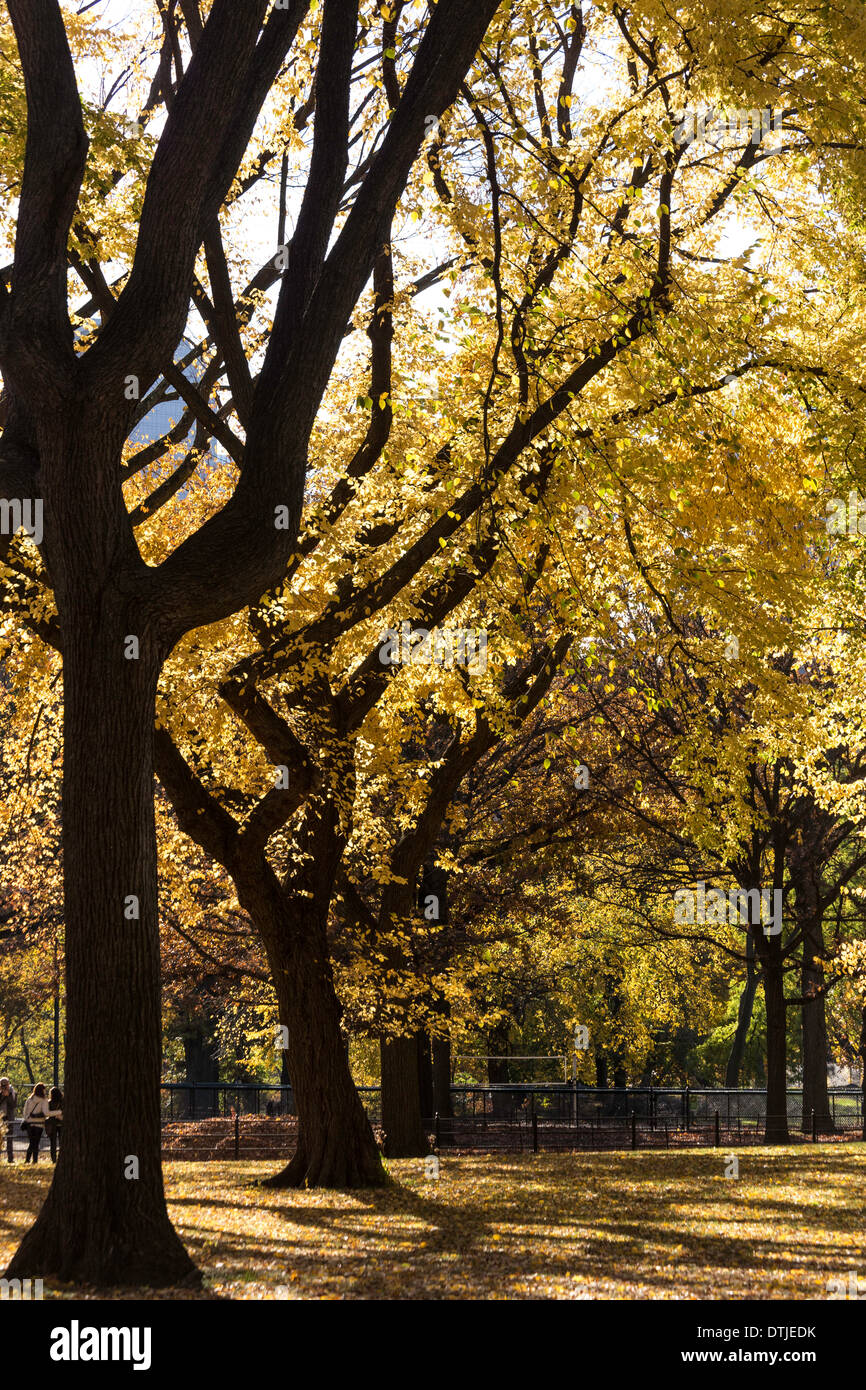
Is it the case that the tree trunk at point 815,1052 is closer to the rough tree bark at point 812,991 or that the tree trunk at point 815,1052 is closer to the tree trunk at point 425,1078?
the rough tree bark at point 812,991

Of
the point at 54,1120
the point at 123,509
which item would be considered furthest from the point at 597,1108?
the point at 123,509

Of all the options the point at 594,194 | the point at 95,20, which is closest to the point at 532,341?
the point at 594,194

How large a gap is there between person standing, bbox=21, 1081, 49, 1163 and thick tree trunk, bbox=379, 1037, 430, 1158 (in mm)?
6663

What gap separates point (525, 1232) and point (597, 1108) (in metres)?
20.1

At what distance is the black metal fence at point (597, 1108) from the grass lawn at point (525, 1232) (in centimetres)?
717

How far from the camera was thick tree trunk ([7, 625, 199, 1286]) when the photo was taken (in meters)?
7.25

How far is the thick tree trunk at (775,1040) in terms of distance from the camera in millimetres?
23016

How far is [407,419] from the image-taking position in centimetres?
1302

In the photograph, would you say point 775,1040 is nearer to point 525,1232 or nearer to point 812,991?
point 812,991

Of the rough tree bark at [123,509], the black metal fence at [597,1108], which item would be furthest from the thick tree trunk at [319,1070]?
the black metal fence at [597,1108]

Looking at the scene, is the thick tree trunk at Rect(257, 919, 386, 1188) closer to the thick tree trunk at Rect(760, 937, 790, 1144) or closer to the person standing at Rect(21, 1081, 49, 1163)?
the person standing at Rect(21, 1081, 49, 1163)

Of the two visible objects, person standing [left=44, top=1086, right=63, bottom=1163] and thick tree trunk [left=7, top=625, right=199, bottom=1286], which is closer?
thick tree trunk [left=7, top=625, right=199, bottom=1286]

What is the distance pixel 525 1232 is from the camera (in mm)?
10383

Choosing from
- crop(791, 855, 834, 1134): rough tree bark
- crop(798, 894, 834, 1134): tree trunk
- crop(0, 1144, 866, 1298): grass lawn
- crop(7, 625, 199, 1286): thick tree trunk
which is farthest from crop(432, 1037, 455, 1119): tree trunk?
crop(7, 625, 199, 1286): thick tree trunk
